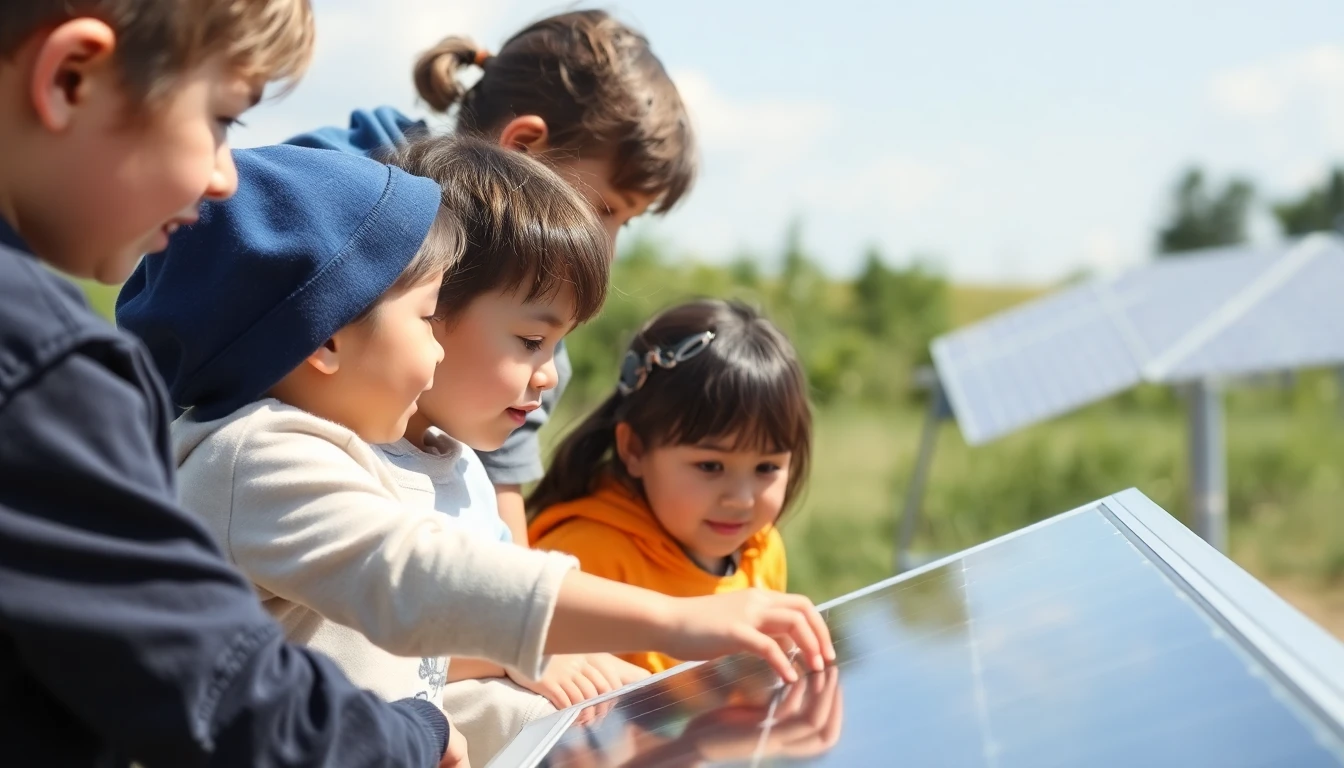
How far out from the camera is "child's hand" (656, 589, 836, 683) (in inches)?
60.6

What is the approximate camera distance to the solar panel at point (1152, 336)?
17.9ft

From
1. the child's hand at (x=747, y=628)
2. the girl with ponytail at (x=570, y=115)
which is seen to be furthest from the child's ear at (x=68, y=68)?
the girl with ponytail at (x=570, y=115)

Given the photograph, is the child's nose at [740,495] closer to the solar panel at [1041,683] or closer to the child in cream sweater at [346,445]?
the solar panel at [1041,683]

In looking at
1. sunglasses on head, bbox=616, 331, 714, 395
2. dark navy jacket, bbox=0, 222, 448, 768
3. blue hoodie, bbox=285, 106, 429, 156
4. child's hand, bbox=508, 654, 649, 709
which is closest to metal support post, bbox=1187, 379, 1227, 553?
sunglasses on head, bbox=616, 331, 714, 395

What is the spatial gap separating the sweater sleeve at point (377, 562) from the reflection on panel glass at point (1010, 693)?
0.18 metres

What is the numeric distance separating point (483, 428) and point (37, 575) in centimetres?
110

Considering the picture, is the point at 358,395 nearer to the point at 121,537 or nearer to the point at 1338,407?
the point at 121,537

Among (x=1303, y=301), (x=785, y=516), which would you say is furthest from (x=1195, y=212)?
(x=785, y=516)

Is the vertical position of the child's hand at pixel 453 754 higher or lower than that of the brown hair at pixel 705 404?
higher

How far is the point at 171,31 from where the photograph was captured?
1.24 metres

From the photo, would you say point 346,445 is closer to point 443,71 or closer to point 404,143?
point 404,143

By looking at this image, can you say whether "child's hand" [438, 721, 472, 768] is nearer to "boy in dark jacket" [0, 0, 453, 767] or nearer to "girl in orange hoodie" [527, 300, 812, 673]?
"boy in dark jacket" [0, 0, 453, 767]

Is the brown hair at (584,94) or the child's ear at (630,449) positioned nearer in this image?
the brown hair at (584,94)

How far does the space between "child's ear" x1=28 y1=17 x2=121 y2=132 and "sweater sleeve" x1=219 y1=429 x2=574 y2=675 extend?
1.68 ft
